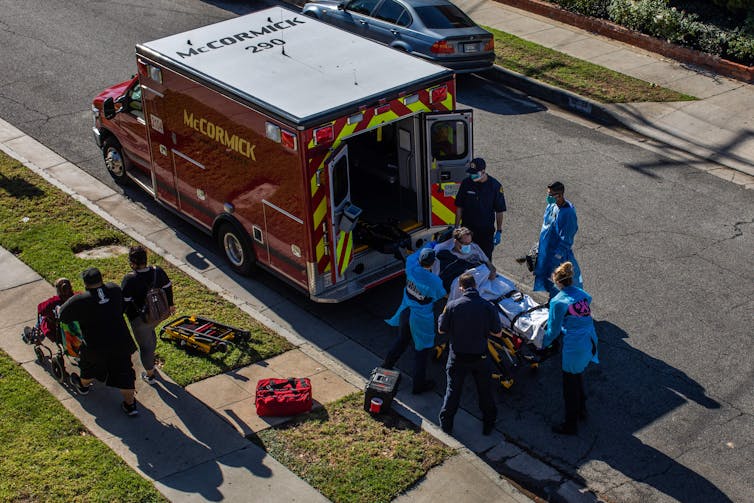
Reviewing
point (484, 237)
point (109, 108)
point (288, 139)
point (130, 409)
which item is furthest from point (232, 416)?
point (109, 108)

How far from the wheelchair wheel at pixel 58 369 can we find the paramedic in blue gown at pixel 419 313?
3.35 m

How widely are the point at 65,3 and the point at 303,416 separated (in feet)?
50.8

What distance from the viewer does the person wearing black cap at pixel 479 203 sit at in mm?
11367

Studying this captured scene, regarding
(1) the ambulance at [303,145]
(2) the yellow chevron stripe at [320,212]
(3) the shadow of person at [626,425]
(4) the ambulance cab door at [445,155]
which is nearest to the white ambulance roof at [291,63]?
(1) the ambulance at [303,145]

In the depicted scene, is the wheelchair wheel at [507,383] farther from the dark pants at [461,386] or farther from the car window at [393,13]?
the car window at [393,13]

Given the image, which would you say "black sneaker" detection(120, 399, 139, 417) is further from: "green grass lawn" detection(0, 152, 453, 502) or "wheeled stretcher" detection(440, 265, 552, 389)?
"wheeled stretcher" detection(440, 265, 552, 389)

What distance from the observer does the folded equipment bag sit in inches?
376

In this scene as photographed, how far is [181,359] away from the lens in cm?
1050

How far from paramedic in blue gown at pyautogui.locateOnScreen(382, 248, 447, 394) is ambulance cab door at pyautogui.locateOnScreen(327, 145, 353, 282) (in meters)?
1.27

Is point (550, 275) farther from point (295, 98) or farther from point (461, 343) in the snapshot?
point (295, 98)

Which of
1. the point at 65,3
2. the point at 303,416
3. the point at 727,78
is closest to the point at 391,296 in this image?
the point at 303,416

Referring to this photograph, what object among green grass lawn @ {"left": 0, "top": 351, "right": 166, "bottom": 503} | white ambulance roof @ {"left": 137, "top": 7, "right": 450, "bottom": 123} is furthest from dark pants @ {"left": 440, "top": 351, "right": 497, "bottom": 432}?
white ambulance roof @ {"left": 137, "top": 7, "right": 450, "bottom": 123}

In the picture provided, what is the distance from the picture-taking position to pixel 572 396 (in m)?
9.51

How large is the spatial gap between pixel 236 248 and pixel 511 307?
3.81m
